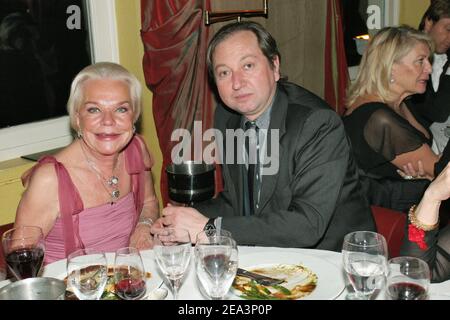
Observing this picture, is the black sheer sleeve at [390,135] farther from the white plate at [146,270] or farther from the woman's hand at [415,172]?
the white plate at [146,270]

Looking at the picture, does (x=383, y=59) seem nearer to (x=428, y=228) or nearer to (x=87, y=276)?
(x=428, y=228)

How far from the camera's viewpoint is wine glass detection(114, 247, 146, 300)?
145 centimetres

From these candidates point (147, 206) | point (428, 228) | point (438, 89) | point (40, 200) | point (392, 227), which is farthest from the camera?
point (438, 89)

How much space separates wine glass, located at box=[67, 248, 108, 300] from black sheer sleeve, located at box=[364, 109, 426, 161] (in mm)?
1989

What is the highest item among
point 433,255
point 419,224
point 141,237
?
point 419,224

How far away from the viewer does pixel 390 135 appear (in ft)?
10.1

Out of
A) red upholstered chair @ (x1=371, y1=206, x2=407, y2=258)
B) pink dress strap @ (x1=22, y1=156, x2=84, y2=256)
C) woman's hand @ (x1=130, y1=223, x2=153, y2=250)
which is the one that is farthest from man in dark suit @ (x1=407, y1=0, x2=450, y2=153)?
pink dress strap @ (x1=22, y1=156, x2=84, y2=256)

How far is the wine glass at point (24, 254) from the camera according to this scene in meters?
1.60

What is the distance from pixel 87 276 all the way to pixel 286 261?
614 mm

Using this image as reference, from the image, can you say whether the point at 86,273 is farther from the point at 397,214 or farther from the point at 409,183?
the point at 409,183

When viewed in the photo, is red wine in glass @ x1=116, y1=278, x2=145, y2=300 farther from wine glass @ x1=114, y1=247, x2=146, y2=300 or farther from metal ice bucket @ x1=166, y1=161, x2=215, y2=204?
metal ice bucket @ x1=166, y1=161, x2=215, y2=204

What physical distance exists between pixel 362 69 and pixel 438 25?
1.47 metres

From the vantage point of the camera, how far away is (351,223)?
222 cm

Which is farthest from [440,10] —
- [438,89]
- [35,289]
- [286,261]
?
[35,289]
